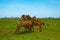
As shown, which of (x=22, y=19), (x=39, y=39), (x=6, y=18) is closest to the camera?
(x=39, y=39)

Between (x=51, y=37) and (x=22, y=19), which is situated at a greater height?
(x=22, y=19)

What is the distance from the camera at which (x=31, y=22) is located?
2720 cm

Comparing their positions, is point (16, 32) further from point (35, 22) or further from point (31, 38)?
point (31, 38)

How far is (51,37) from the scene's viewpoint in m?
23.7

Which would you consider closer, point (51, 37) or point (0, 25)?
point (51, 37)

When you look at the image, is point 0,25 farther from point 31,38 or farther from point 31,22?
point 31,38

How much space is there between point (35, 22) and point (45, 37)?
4465 millimetres

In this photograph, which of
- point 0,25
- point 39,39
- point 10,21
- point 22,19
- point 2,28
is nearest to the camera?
point 39,39

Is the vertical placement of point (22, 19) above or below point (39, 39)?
above

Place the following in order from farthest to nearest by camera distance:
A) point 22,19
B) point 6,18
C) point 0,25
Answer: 1. point 6,18
2. point 0,25
3. point 22,19

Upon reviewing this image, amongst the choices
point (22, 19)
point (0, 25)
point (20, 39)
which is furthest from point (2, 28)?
point (20, 39)

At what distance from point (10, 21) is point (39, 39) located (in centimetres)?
1401

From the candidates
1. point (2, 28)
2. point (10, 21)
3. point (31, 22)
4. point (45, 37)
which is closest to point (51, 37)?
point (45, 37)

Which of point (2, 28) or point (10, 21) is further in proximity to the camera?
point (10, 21)
